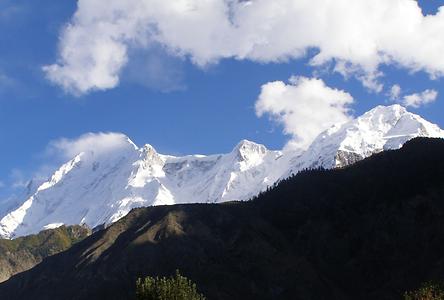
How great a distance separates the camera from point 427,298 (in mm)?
83500

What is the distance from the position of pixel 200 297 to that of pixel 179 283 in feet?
22.5

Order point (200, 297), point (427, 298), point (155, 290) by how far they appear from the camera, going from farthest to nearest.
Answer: point (200, 297), point (155, 290), point (427, 298)

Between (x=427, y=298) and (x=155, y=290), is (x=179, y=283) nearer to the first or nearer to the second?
(x=155, y=290)

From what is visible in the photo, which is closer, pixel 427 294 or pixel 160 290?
pixel 427 294

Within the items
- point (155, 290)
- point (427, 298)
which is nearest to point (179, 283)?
point (155, 290)

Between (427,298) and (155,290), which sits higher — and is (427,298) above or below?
below

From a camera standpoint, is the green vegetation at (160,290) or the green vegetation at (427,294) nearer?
the green vegetation at (427,294)

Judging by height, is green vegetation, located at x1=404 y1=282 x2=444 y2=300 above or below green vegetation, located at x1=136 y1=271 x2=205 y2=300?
below

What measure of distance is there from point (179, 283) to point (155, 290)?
3.74 meters

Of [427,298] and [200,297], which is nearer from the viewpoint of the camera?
[427,298]

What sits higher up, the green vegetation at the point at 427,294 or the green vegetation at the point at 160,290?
the green vegetation at the point at 160,290

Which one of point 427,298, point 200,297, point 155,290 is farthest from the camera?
point 200,297

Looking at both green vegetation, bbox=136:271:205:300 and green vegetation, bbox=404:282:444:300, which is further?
green vegetation, bbox=136:271:205:300

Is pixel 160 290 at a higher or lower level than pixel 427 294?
higher
